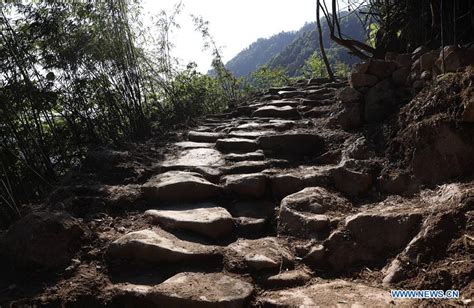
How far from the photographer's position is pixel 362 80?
3.04m

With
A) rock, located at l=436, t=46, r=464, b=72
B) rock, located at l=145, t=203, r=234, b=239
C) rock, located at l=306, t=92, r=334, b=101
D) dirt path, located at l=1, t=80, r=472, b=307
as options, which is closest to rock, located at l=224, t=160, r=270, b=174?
dirt path, located at l=1, t=80, r=472, b=307

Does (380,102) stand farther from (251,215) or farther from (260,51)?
(260,51)

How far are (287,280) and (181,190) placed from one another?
1.07 meters

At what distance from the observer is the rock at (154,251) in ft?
6.22

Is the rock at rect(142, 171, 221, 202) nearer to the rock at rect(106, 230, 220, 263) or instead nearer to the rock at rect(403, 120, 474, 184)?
the rock at rect(106, 230, 220, 263)

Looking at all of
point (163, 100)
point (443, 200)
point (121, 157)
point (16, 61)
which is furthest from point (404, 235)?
point (163, 100)

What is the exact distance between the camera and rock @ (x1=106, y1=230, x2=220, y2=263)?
1.90 metres

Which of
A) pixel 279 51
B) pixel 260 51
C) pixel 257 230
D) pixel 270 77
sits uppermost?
pixel 260 51

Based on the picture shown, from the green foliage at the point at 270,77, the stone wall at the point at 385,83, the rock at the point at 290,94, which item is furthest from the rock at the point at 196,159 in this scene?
the green foliage at the point at 270,77

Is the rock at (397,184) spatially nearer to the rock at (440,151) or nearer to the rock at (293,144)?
the rock at (440,151)

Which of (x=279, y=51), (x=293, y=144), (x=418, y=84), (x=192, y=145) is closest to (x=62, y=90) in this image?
(x=192, y=145)

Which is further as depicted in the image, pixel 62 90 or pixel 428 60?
pixel 62 90

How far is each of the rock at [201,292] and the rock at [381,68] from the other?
2019 millimetres

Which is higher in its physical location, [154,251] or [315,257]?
[154,251]
